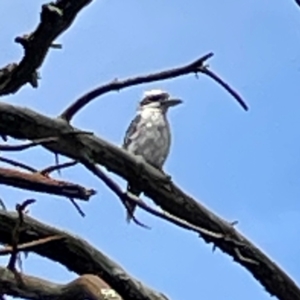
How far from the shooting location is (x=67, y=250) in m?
1.79

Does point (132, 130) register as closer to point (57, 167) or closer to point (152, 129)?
point (152, 129)

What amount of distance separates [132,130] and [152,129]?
0.70ft

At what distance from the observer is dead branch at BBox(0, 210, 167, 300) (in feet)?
5.77

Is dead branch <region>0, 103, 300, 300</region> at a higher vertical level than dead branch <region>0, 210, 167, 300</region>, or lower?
higher

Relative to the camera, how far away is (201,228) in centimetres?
201

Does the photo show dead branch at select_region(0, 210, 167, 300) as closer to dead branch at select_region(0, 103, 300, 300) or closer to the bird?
dead branch at select_region(0, 103, 300, 300)

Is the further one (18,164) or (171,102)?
(171,102)

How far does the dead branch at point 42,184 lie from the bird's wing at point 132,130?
19.2 feet

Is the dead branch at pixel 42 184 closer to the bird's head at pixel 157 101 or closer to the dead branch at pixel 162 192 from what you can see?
the dead branch at pixel 162 192

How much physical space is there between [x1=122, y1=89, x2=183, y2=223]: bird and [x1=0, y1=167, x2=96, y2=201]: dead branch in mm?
5334

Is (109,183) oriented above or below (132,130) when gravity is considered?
below

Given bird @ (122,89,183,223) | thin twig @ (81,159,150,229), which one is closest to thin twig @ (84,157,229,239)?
thin twig @ (81,159,150,229)

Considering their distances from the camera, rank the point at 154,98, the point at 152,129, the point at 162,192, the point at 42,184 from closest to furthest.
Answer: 1. the point at 42,184
2. the point at 162,192
3. the point at 152,129
4. the point at 154,98

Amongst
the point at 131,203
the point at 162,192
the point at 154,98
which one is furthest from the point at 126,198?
the point at 154,98
